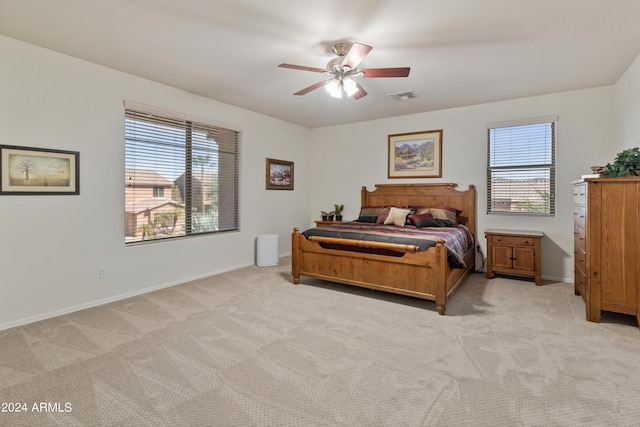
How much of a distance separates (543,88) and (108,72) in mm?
5357

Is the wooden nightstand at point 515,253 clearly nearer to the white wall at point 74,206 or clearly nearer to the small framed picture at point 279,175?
the small framed picture at point 279,175

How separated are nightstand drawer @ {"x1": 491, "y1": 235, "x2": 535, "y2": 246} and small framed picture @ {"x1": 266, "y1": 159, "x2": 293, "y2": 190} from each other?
11.9ft

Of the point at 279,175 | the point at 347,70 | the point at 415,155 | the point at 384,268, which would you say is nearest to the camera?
the point at 347,70

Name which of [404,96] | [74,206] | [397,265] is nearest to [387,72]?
[404,96]

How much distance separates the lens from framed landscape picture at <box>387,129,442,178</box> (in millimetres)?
5328

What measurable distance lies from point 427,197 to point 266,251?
2.88 m

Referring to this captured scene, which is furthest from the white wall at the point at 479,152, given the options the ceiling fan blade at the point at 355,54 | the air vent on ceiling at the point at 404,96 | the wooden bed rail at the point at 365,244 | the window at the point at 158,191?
the window at the point at 158,191

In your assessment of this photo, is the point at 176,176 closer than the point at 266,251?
Yes

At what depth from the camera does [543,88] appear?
4.18 meters

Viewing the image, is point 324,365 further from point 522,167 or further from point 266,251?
point 522,167

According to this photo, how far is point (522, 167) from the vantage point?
4656mm

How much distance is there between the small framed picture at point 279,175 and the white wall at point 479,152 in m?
0.74

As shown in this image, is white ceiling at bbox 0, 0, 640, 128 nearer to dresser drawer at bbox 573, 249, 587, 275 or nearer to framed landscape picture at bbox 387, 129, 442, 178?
framed landscape picture at bbox 387, 129, 442, 178

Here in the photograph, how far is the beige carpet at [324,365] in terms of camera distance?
1.76 meters
